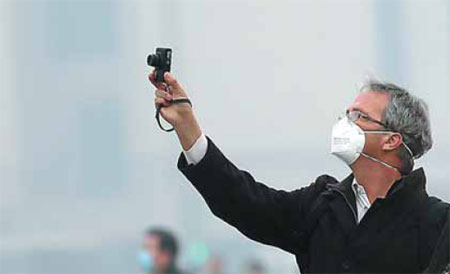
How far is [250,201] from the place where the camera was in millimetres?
2107

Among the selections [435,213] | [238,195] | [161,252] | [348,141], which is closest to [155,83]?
[238,195]

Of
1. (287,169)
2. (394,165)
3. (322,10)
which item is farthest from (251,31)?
(394,165)

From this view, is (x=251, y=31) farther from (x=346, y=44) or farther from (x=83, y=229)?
(x=83, y=229)

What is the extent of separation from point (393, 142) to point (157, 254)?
2.02 m

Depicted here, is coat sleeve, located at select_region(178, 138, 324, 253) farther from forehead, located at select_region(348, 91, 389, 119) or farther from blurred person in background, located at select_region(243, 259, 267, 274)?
blurred person in background, located at select_region(243, 259, 267, 274)

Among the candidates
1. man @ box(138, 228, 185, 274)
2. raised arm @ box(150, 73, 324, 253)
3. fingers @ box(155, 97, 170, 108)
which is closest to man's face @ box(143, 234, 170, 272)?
man @ box(138, 228, 185, 274)

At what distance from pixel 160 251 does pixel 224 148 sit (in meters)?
1.05

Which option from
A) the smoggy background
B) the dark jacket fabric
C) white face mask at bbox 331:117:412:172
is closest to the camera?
Result: the dark jacket fabric

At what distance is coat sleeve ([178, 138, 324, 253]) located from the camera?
2.08m

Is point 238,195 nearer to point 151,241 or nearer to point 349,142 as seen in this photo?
point 349,142

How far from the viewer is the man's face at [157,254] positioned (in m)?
4.03

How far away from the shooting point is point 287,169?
4887 mm

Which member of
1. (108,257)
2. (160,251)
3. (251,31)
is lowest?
(108,257)

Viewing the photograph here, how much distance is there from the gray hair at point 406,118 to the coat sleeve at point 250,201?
0.15m
